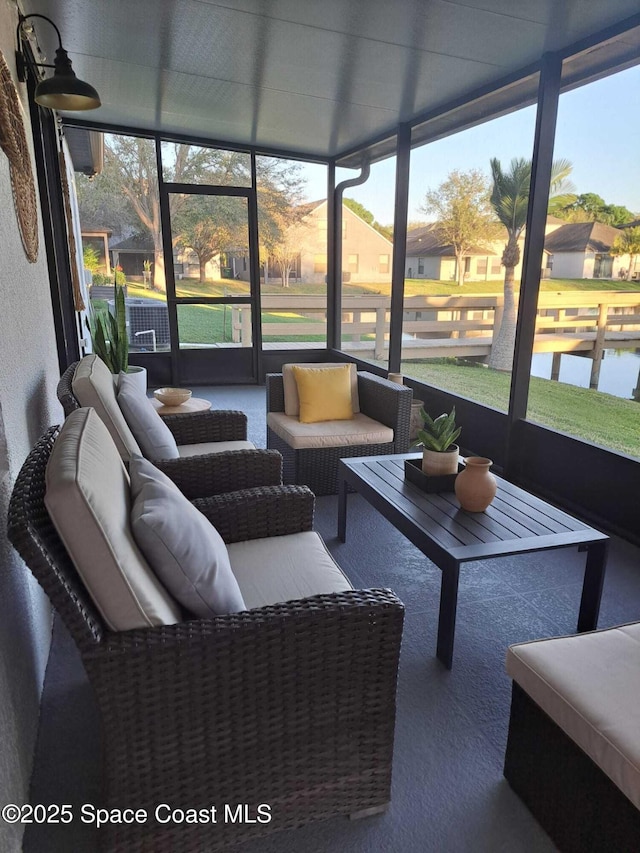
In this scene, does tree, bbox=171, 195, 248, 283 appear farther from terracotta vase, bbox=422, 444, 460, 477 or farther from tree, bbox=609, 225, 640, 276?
terracotta vase, bbox=422, 444, 460, 477

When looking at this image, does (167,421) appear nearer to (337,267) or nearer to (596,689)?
(596,689)

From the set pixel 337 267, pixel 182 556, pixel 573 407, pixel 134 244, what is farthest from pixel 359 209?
pixel 182 556

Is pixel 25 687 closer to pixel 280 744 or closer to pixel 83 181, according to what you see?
pixel 280 744

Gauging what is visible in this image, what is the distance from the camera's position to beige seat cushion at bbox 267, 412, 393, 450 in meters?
3.26

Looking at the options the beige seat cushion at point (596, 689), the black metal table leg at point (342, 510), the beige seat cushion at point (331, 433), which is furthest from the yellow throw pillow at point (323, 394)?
the beige seat cushion at point (596, 689)

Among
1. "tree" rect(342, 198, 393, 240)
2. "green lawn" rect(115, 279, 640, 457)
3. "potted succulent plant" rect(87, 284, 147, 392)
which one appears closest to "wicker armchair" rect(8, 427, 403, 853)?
"green lawn" rect(115, 279, 640, 457)

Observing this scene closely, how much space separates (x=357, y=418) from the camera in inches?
142

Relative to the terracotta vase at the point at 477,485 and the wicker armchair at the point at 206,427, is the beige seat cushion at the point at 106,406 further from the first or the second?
the terracotta vase at the point at 477,485

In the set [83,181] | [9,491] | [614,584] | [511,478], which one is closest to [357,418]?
[511,478]

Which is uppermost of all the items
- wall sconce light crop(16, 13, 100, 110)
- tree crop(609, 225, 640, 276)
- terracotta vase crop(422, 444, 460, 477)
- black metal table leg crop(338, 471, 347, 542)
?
wall sconce light crop(16, 13, 100, 110)

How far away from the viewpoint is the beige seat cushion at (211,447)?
2.83 meters

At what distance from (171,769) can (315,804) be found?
1.26 feet

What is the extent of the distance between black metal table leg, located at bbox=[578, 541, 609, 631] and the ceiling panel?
2422 mm

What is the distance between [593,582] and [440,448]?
0.77 m
